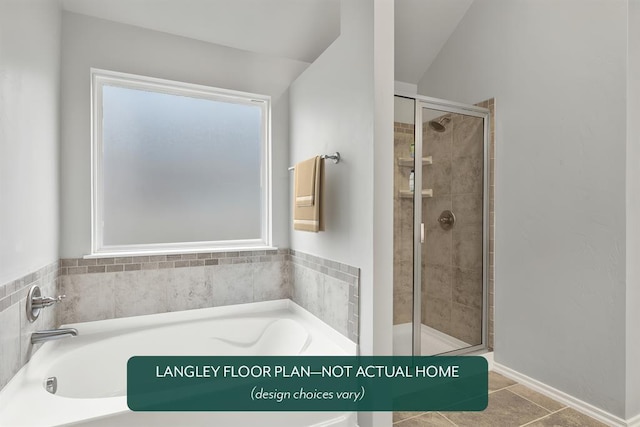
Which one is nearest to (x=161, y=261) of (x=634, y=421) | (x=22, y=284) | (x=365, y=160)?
(x=22, y=284)

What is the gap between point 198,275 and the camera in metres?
2.46

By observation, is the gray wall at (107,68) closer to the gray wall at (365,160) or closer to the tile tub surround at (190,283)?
the tile tub surround at (190,283)

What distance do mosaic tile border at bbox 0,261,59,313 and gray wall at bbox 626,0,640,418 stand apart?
9.66ft

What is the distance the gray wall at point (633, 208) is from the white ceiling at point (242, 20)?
1811 millimetres

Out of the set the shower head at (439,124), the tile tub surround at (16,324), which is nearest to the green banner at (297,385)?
the tile tub surround at (16,324)

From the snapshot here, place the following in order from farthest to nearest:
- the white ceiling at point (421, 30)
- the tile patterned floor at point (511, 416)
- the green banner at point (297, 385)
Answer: the white ceiling at point (421, 30) < the tile patterned floor at point (511, 416) < the green banner at point (297, 385)

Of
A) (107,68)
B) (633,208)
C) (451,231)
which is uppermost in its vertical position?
(107,68)

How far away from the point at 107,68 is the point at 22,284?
1430 mm

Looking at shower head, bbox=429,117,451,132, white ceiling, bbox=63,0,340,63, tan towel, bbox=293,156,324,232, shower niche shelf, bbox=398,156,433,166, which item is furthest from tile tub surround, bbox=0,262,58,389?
shower head, bbox=429,117,451,132

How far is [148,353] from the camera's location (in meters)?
2.18

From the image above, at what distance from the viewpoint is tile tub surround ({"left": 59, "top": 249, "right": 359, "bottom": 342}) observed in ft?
6.98

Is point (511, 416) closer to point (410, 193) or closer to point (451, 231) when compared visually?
point (451, 231)

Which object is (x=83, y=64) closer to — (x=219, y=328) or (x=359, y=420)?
(x=219, y=328)

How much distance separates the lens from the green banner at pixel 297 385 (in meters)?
1.52
